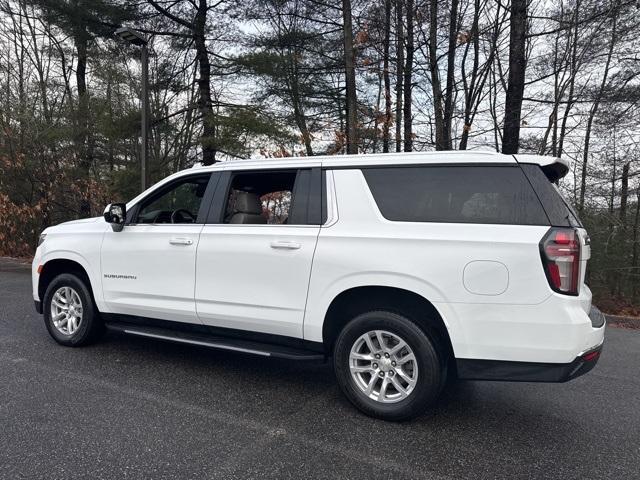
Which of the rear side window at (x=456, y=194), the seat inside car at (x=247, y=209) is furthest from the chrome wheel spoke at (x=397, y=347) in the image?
the seat inside car at (x=247, y=209)

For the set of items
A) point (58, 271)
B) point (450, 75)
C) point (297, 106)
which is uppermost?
point (450, 75)

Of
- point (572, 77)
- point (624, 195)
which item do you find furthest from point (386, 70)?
point (624, 195)

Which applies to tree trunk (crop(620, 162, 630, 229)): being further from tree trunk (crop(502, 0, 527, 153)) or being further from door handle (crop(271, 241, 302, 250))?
door handle (crop(271, 241, 302, 250))

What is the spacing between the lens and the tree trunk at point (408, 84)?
11681 mm

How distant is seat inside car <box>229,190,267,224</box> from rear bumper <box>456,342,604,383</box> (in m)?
2.09

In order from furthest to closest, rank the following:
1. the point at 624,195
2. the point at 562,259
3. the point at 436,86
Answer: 1. the point at 436,86
2. the point at 624,195
3. the point at 562,259

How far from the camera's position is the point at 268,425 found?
10.3 ft

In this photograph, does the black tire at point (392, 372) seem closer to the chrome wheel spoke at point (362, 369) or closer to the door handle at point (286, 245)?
the chrome wheel spoke at point (362, 369)

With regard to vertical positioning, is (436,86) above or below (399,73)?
below

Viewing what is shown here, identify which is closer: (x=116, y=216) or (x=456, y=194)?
(x=456, y=194)

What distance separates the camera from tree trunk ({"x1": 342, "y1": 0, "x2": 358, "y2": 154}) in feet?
40.0

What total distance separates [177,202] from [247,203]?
3.05 feet

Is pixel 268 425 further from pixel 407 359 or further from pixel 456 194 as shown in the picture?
pixel 456 194

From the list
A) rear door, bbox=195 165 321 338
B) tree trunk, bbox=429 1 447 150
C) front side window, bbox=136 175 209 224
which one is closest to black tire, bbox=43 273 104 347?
front side window, bbox=136 175 209 224
